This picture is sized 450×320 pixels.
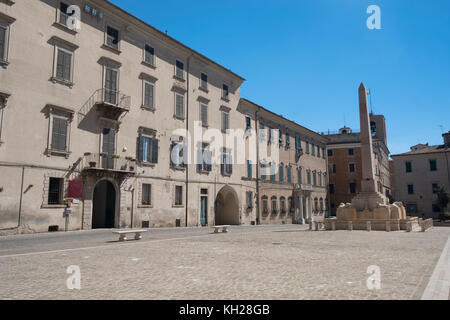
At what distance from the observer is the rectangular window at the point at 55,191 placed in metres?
18.2

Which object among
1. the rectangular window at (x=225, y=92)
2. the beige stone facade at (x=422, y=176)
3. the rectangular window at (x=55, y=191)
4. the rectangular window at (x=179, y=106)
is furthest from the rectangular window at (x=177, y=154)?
the beige stone facade at (x=422, y=176)

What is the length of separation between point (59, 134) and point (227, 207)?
18.0 meters

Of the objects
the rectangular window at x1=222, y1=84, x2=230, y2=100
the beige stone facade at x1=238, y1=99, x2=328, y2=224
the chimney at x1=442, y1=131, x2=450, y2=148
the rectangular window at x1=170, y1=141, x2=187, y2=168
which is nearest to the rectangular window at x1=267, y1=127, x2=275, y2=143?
the beige stone facade at x1=238, y1=99, x2=328, y2=224

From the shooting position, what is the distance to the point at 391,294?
5.07 meters

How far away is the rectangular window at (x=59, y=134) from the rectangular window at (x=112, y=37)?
6.43 metres

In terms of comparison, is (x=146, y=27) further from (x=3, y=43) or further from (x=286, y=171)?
(x=286, y=171)

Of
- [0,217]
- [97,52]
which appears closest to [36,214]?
[0,217]

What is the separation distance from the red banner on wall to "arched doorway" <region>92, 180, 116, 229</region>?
316 cm

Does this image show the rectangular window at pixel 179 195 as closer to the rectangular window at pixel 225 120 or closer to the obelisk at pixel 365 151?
the rectangular window at pixel 225 120

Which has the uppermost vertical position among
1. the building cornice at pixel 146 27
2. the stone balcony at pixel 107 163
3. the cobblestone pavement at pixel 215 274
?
the building cornice at pixel 146 27

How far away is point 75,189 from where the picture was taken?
62.5 ft

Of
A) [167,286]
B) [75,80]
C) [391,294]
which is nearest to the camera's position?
[391,294]

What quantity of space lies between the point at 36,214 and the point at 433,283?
17.7 meters

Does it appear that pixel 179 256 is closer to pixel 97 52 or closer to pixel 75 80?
pixel 75 80
